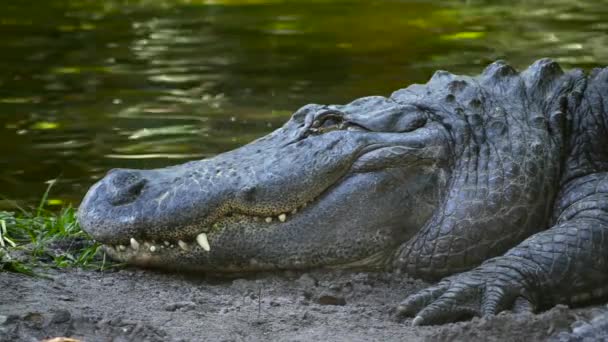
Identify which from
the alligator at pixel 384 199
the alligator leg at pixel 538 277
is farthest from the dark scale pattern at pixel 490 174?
the alligator leg at pixel 538 277

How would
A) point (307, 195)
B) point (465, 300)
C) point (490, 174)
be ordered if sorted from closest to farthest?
point (465, 300) → point (307, 195) → point (490, 174)

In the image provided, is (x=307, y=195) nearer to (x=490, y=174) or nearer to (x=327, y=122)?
(x=327, y=122)

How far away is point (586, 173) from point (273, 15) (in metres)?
10.0

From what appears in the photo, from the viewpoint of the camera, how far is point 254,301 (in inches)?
189

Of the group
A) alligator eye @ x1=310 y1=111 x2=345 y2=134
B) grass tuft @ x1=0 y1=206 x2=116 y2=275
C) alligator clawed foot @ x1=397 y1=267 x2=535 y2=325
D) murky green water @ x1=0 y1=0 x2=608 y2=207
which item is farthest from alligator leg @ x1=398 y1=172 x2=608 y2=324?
murky green water @ x1=0 y1=0 x2=608 y2=207

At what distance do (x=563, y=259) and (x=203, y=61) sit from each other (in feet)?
24.6

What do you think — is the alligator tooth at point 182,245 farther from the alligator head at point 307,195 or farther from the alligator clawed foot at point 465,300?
the alligator clawed foot at point 465,300

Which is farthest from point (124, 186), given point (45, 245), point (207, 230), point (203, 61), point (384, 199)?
point (203, 61)

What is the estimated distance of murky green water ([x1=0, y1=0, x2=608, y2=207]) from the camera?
864cm

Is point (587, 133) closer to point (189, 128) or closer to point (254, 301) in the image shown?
point (254, 301)

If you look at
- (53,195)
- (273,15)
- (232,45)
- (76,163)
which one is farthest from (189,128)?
(273,15)

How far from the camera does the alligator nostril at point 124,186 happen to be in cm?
505

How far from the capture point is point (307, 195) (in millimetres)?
5004

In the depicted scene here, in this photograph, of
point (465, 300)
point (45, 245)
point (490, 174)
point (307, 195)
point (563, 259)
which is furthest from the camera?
point (45, 245)
